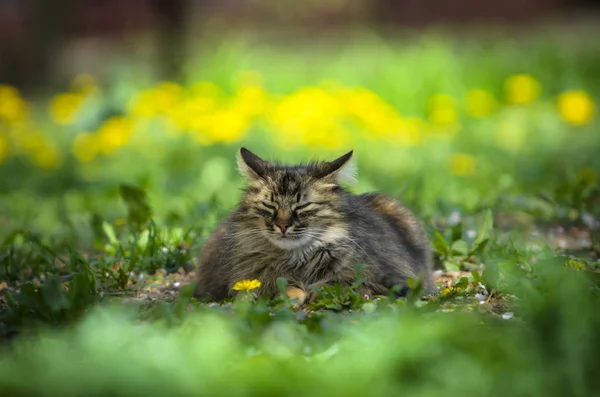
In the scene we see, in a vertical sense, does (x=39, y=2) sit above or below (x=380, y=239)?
above

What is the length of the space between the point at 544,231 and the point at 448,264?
125cm

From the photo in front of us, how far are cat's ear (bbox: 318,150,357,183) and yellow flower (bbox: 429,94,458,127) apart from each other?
15.8 feet

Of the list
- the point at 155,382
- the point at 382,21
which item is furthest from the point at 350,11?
the point at 155,382

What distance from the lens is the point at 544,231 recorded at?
247 inches

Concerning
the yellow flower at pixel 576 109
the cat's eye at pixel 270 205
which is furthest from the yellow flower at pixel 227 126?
the cat's eye at pixel 270 205

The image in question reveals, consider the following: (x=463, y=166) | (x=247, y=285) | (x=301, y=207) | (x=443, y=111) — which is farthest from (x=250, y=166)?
(x=443, y=111)

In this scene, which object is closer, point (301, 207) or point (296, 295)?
point (296, 295)

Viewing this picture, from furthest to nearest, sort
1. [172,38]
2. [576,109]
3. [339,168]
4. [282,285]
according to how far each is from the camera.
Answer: [172,38], [576,109], [339,168], [282,285]

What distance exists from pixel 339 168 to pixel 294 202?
311 mm

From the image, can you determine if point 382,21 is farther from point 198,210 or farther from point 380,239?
point 380,239

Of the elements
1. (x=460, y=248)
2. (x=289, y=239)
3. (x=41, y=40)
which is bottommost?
(x=460, y=248)

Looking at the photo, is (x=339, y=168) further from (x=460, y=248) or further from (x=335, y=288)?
(x=460, y=248)

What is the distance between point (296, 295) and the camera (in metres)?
4.34

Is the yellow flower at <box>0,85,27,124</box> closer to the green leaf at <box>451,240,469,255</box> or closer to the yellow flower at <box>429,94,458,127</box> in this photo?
A: the yellow flower at <box>429,94,458,127</box>
